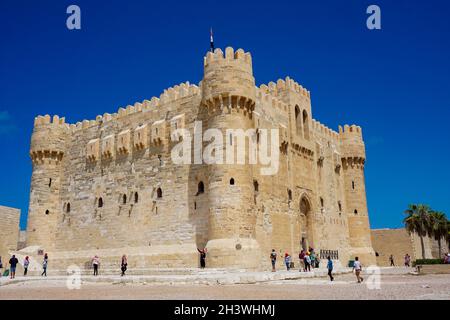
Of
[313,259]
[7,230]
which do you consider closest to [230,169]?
[313,259]

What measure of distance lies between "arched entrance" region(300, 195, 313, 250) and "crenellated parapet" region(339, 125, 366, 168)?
7.75 m

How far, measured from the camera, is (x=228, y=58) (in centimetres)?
2081

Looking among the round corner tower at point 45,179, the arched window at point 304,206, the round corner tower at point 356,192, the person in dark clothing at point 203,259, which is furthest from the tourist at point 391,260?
the round corner tower at point 45,179

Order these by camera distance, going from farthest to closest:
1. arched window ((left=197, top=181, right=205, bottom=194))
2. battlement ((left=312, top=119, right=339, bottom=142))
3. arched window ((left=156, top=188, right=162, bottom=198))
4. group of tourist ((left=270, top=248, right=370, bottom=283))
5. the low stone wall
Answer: battlement ((left=312, top=119, right=339, bottom=142)) → arched window ((left=156, top=188, right=162, bottom=198)) → arched window ((left=197, top=181, right=205, bottom=194)) → the low stone wall → group of tourist ((left=270, top=248, right=370, bottom=283))

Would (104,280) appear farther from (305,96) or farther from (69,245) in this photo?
(305,96)

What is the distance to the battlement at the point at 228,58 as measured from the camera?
68.3 feet

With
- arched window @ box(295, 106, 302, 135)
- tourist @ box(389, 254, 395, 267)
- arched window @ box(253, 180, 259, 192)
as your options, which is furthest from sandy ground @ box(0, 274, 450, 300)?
tourist @ box(389, 254, 395, 267)

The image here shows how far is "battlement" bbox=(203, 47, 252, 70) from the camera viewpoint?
2083 centimetres

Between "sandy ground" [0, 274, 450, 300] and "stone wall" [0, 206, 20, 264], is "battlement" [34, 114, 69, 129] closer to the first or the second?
"stone wall" [0, 206, 20, 264]

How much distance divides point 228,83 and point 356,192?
1599cm

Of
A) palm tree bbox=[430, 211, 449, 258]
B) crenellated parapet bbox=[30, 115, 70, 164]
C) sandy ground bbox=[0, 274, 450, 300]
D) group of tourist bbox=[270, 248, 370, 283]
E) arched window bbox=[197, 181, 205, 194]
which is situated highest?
crenellated parapet bbox=[30, 115, 70, 164]

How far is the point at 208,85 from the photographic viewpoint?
2105 centimetres

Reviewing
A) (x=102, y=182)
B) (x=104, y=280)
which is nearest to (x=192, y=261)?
(x=104, y=280)

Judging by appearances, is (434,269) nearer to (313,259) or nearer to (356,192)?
(313,259)
